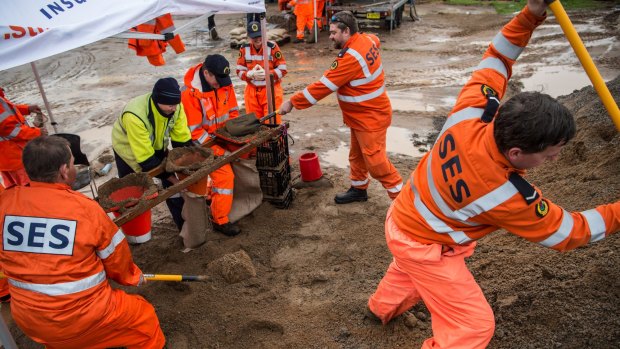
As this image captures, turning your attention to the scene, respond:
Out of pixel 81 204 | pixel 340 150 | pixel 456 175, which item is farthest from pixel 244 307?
pixel 340 150

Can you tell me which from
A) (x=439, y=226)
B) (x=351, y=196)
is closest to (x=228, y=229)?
(x=351, y=196)

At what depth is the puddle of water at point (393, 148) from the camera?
6336 millimetres

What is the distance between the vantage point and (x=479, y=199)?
84.1 inches

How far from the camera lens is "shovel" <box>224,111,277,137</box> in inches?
176

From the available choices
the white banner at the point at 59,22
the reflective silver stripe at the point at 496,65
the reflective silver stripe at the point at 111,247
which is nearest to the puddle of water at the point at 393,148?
the white banner at the point at 59,22

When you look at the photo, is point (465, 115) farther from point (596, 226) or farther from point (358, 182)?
point (358, 182)

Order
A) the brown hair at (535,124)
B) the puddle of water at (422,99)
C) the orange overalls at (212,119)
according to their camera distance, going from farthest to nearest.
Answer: the puddle of water at (422,99)
the orange overalls at (212,119)
the brown hair at (535,124)

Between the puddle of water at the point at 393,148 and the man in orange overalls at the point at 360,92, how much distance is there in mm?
1405

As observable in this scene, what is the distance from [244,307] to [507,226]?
2.30m

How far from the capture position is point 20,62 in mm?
2645

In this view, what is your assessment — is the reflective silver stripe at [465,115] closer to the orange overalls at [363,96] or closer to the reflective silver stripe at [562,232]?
the reflective silver stripe at [562,232]

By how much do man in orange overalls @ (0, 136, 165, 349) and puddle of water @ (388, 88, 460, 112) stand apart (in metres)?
6.35

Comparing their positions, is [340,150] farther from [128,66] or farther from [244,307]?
[128,66]

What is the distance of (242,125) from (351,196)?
62.8 inches
